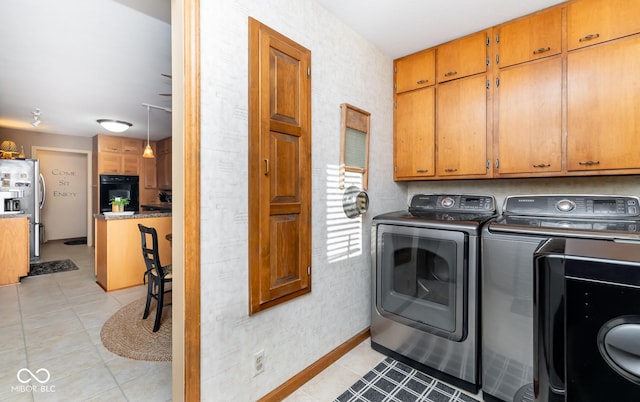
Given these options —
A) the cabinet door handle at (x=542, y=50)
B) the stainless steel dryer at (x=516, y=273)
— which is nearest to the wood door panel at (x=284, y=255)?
the stainless steel dryer at (x=516, y=273)

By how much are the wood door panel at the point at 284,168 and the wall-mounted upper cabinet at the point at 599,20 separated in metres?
1.95

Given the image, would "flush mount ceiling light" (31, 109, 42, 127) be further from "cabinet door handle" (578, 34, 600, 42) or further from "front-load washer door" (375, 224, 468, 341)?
"cabinet door handle" (578, 34, 600, 42)

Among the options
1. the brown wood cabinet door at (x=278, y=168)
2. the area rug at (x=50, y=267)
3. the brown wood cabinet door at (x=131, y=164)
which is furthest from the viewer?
the brown wood cabinet door at (x=131, y=164)

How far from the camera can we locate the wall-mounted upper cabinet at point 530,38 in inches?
76.2

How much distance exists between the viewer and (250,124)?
1494 mm

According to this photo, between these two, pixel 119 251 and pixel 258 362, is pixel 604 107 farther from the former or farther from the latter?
pixel 119 251

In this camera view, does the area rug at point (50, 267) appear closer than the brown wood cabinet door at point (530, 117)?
No

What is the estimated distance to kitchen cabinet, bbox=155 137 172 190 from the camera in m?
6.27

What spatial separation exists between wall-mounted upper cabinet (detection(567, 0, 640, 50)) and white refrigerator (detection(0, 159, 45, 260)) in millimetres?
7058

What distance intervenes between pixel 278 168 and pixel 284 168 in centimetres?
5

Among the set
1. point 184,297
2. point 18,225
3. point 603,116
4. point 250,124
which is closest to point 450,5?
point 603,116

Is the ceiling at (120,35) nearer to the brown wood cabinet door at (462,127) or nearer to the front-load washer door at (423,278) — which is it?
the brown wood cabinet door at (462,127)

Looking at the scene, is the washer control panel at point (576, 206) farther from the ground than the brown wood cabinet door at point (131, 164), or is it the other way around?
the brown wood cabinet door at point (131, 164)

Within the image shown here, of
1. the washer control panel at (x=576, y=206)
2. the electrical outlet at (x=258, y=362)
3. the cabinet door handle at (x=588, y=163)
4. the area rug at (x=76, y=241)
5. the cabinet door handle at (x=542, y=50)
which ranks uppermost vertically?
the cabinet door handle at (x=542, y=50)
